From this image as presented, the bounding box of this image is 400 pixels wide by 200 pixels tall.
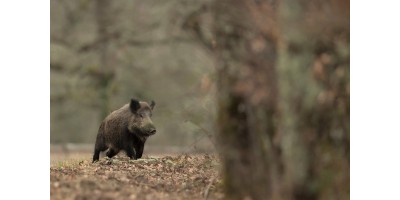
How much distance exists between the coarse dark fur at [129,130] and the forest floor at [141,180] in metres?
1.02

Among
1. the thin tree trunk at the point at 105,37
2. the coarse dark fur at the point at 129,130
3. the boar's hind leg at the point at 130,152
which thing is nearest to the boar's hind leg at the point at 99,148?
the coarse dark fur at the point at 129,130

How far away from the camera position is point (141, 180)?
998 centimetres

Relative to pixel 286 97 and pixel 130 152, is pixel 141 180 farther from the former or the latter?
pixel 130 152

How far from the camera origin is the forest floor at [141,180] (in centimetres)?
838

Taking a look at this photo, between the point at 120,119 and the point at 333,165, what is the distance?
7.28 meters

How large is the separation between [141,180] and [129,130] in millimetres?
3738

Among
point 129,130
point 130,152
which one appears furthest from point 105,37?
point 130,152

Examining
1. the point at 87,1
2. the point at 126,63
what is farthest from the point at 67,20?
the point at 126,63

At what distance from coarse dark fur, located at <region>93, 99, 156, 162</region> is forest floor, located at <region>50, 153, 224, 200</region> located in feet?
3.34

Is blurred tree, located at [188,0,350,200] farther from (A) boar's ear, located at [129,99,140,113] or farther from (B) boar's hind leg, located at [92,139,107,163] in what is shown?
(B) boar's hind leg, located at [92,139,107,163]

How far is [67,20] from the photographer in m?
25.0

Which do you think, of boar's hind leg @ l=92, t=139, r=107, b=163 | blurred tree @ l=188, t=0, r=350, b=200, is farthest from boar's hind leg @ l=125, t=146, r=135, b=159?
blurred tree @ l=188, t=0, r=350, b=200

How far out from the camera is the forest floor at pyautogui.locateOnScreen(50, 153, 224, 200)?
8.38 meters

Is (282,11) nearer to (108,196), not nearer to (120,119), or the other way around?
(108,196)
